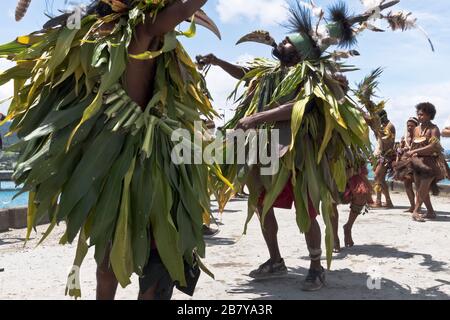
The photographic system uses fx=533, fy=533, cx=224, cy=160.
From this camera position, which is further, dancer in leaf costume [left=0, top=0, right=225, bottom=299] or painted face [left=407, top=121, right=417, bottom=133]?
painted face [left=407, top=121, right=417, bottom=133]

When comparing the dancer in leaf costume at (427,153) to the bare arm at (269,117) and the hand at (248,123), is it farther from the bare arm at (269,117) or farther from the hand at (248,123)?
the hand at (248,123)

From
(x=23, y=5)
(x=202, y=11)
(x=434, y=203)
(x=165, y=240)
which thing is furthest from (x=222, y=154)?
(x=434, y=203)

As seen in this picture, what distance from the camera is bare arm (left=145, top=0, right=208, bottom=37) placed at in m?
2.10

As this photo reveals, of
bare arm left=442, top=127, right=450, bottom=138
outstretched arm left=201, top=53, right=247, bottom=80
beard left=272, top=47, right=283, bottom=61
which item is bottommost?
bare arm left=442, top=127, right=450, bottom=138

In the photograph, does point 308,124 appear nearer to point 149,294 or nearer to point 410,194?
point 149,294

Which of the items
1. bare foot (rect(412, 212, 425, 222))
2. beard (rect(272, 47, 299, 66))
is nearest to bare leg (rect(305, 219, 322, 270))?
beard (rect(272, 47, 299, 66))

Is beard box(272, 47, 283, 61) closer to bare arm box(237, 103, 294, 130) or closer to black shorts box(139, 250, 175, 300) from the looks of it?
bare arm box(237, 103, 294, 130)

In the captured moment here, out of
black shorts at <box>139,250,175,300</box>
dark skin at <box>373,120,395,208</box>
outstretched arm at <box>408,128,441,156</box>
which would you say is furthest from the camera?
dark skin at <box>373,120,395,208</box>

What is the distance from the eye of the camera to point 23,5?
7.27 feet

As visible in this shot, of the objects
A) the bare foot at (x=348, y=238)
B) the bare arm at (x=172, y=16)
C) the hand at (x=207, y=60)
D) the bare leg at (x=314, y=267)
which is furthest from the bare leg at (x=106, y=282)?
the bare foot at (x=348, y=238)

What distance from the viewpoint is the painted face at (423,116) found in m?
7.63

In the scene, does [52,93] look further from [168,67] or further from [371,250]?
[371,250]

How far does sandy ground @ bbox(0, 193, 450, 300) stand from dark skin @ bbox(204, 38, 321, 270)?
279 millimetres
